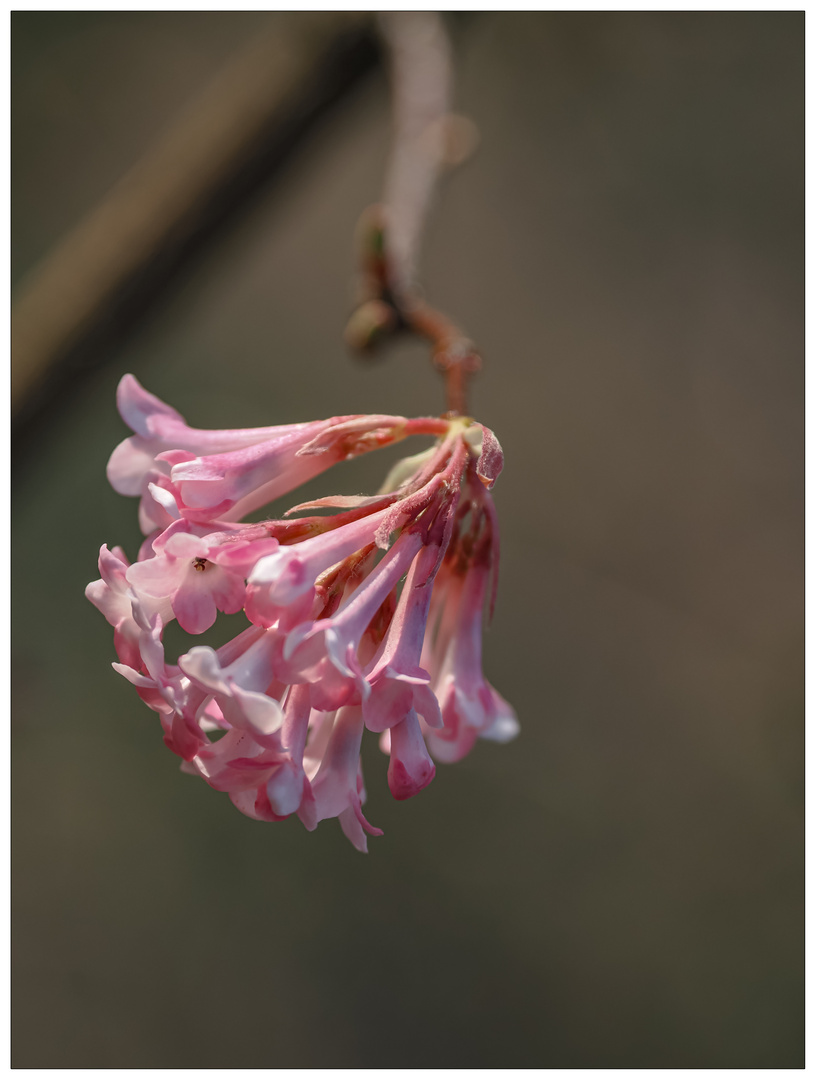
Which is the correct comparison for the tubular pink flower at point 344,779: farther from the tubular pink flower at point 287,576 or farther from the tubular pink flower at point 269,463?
the tubular pink flower at point 269,463

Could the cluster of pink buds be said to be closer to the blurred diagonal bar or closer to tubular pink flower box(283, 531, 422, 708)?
tubular pink flower box(283, 531, 422, 708)

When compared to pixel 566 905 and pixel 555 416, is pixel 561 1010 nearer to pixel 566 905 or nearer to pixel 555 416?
pixel 566 905

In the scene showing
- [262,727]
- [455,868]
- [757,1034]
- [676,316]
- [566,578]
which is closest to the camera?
[262,727]

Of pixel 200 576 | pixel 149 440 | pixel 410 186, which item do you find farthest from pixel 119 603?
pixel 410 186

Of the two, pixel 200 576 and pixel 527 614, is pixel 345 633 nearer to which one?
pixel 200 576

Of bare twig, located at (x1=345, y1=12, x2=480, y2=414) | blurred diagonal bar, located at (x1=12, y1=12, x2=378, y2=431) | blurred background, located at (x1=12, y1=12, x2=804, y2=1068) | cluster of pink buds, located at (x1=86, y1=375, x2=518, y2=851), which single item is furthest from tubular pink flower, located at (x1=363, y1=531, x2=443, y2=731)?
blurred background, located at (x1=12, y1=12, x2=804, y2=1068)

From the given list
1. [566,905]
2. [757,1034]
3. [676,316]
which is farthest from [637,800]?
[676,316]

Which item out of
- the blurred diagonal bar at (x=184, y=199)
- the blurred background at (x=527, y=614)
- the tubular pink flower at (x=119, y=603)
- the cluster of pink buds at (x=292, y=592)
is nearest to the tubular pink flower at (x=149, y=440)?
the cluster of pink buds at (x=292, y=592)
